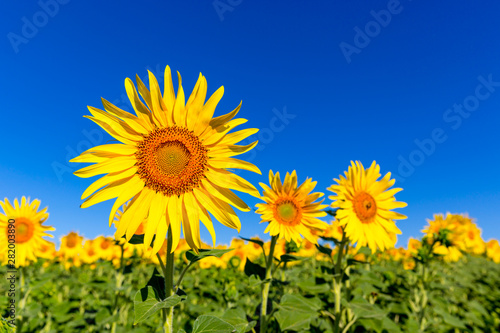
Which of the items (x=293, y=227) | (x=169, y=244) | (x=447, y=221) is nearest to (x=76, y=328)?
(x=293, y=227)

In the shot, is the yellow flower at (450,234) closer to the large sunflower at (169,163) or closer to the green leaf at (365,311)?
the green leaf at (365,311)

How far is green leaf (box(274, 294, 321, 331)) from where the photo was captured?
293 centimetres

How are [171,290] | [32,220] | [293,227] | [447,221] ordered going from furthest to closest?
[447,221] → [32,220] → [293,227] → [171,290]

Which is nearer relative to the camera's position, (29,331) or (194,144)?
(194,144)

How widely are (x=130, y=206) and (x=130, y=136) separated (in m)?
0.47

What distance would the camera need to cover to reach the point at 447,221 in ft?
20.1

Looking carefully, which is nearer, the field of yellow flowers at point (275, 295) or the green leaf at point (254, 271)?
the field of yellow flowers at point (275, 295)

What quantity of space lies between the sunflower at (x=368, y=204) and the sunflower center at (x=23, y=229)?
4.40 m

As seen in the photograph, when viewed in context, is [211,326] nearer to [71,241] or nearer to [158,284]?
[158,284]

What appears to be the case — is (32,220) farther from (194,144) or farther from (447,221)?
(447,221)

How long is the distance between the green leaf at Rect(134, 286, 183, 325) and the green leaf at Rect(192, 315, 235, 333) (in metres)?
0.24

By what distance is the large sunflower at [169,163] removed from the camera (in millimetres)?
2045

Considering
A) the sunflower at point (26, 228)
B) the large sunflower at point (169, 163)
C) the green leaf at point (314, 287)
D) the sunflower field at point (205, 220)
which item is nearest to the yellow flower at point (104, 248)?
the sunflower field at point (205, 220)

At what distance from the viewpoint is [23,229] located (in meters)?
4.83
